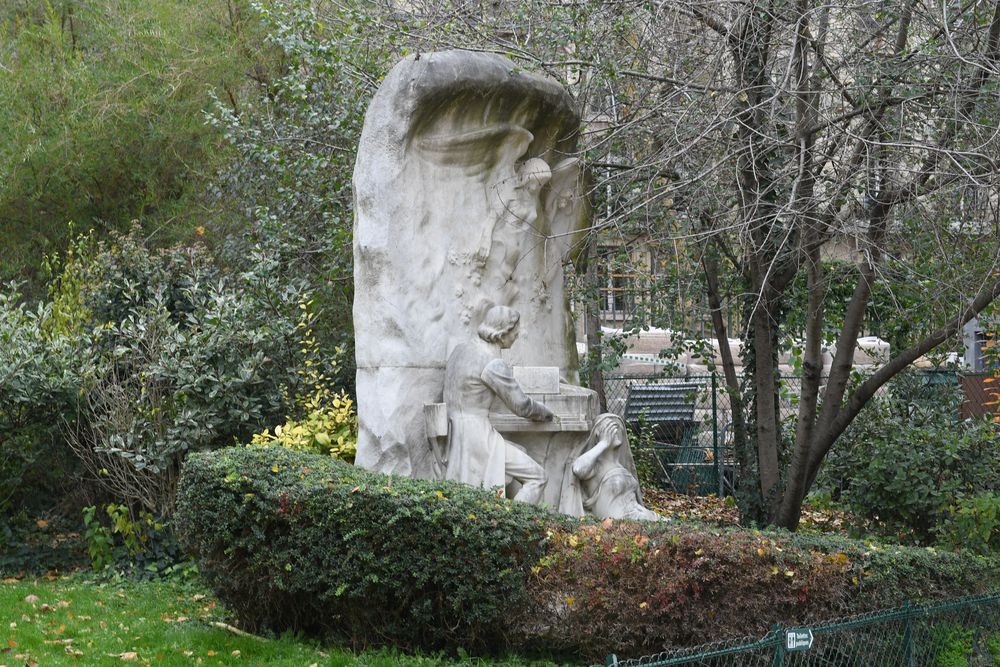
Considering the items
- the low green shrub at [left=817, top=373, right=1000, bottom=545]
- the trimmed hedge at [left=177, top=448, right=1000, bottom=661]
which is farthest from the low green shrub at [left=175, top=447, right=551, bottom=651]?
the low green shrub at [left=817, top=373, right=1000, bottom=545]

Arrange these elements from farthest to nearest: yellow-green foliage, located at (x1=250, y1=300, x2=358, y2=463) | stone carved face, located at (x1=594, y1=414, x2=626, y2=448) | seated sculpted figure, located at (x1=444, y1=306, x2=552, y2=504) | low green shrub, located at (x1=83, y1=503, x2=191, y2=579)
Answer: low green shrub, located at (x1=83, y1=503, x2=191, y2=579), yellow-green foliage, located at (x1=250, y1=300, x2=358, y2=463), stone carved face, located at (x1=594, y1=414, x2=626, y2=448), seated sculpted figure, located at (x1=444, y1=306, x2=552, y2=504)

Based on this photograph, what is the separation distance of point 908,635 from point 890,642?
112 mm

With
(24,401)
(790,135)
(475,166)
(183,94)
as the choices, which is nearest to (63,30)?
(183,94)

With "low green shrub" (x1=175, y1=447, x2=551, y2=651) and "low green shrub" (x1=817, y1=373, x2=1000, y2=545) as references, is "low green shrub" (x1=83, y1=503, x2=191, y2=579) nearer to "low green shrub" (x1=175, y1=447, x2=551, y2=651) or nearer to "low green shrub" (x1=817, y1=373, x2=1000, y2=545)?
"low green shrub" (x1=175, y1=447, x2=551, y2=651)

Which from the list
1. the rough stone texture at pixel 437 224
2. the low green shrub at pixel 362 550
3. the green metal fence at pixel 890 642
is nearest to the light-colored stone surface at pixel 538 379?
the rough stone texture at pixel 437 224

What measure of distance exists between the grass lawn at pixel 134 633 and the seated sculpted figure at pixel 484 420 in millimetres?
1797

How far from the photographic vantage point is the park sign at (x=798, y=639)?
5.66 m

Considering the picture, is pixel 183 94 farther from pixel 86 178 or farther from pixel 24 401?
pixel 24 401

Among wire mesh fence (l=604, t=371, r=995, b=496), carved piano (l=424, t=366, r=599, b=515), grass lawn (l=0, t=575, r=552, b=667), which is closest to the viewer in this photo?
grass lawn (l=0, t=575, r=552, b=667)

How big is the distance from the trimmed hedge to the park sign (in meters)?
1.00

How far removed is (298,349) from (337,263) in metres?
1.00

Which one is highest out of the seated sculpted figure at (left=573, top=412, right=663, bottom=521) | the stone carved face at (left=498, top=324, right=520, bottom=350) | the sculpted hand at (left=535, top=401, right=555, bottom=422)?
the stone carved face at (left=498, top=324, right=520, bottom=350)

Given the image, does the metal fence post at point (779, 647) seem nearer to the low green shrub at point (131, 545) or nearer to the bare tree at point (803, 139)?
the bare tree at point (803, 139)

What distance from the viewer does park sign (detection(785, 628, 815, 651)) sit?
18.6 feet
